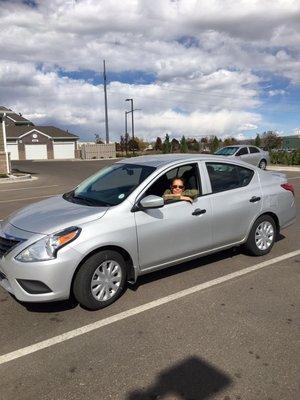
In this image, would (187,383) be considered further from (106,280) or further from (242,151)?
(242,151)

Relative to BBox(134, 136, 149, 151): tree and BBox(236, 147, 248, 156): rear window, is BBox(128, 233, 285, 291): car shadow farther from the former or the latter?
BBox(134, 136, 149, 151): tree

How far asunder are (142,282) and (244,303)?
1284mm

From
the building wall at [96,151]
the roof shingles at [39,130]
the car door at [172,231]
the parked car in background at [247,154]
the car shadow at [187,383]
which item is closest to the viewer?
the car shadow at [187,383]

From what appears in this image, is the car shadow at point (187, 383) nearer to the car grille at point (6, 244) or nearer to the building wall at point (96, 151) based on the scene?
the car grille at point (6, 244)

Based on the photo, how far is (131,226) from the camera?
4.70m

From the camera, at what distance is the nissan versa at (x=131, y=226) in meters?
4.24

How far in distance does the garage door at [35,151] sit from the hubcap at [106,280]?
187ft

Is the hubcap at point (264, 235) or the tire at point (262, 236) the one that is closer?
the tire at point (262, 236)

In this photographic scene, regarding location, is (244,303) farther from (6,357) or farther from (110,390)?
(6,357)

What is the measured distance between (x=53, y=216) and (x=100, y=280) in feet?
2.75

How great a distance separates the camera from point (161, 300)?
475 cm

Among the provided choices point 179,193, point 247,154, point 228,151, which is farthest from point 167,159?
point 247,154

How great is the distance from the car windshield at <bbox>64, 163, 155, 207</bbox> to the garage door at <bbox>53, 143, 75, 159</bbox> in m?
56.4

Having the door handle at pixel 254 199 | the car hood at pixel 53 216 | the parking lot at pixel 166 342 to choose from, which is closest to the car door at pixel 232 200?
the door handle at pixel 254 199
